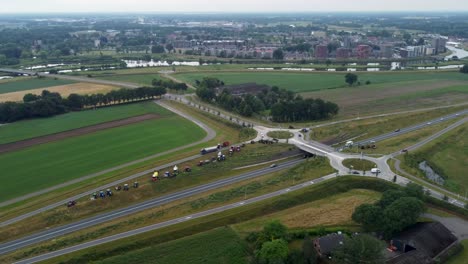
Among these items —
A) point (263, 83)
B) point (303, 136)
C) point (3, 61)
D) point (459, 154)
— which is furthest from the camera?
point (3, 61)

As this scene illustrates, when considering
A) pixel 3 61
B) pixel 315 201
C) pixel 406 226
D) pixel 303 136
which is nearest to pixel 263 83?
pixel 303 136

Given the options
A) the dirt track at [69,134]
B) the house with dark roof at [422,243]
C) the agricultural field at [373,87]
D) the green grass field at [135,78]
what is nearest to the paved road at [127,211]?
the house with dark roof at [422,243]

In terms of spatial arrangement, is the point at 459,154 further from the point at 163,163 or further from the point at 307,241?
the point at 163,163

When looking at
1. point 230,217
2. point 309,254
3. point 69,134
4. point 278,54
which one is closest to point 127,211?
point 230,217

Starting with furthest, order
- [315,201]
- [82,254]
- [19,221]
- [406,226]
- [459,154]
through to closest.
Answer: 1. [459,154]
2. [315,201]
3. [19,221]
4. [406,226]
5. [82,254]

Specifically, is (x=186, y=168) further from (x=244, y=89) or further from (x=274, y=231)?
(x=244, y=89)

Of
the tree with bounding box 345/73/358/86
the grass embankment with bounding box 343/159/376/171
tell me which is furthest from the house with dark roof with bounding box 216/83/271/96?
the grass embankment with bounding box 343/159/376/171

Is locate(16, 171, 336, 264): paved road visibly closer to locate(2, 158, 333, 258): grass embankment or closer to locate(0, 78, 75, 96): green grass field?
locate(2, 158, 333, 258): grass embankment
